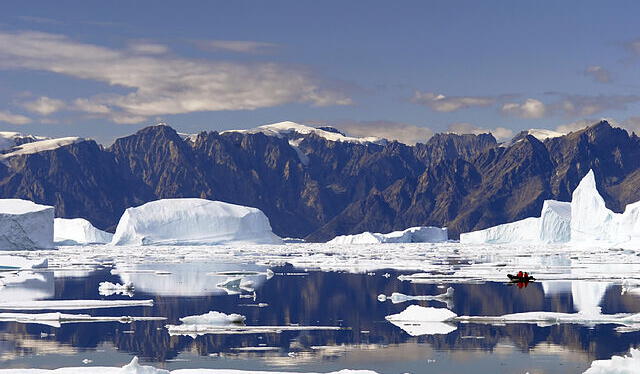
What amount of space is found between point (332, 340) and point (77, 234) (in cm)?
14774

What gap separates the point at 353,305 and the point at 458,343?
1376 centimetres

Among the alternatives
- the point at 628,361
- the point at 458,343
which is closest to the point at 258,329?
the point at 458,343

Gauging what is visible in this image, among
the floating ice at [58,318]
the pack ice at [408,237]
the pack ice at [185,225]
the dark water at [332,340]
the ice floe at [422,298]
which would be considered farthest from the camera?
the pack ice at [408,237]

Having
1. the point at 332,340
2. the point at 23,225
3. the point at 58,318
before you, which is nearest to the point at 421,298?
the point at 332,340

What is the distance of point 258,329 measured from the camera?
3419 cm

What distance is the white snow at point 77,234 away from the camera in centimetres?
17062

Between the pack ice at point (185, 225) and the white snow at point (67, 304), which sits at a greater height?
the pack ice at point (185, 225)

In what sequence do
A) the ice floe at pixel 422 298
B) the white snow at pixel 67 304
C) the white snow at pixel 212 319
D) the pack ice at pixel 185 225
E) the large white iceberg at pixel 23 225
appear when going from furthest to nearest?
1. the pack ice at pixel 185 225
2. the large white iceberg at pixel 23 225
3. the ice floe at pixel 422 298
4. the white snow at pixel 67 304
5. the white snow at pixel 212 319

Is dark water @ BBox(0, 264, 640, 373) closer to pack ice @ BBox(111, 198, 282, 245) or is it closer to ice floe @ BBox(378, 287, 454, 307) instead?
ice floe @ BBox(378, 287, 454, 307)

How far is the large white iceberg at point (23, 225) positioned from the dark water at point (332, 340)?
59167 mm

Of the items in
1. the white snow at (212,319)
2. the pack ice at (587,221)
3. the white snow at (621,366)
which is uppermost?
the pack ice at (587,221)

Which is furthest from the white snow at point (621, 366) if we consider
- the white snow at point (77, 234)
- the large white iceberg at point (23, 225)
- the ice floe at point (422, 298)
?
the white snow at point (77, 234)

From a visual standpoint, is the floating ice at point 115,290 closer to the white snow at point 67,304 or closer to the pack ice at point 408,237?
the white snow at point 67,304

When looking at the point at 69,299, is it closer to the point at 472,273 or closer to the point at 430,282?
the point at 430,282
